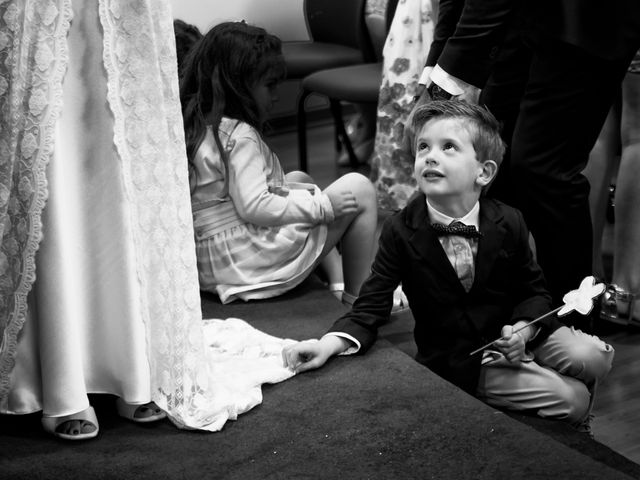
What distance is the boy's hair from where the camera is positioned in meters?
2.14

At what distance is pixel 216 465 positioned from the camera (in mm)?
1818

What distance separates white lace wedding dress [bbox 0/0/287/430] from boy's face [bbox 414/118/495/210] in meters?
0.51

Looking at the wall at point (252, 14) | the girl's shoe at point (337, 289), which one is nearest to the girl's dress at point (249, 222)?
the girl's shoe at point (337, 289)

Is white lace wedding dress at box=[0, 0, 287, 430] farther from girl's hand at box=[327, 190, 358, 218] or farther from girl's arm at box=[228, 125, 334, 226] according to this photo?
girl's hand at box=[327, 190, 358, 218]

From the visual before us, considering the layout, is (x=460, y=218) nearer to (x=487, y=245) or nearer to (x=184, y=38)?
(x=487, y=245)

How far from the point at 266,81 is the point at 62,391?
1.29 m

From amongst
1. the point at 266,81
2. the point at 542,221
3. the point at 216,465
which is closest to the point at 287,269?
the point at 266,81

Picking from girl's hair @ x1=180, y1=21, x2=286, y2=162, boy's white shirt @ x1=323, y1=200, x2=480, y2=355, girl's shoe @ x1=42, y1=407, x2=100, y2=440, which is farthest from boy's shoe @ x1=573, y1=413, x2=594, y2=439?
girl's hair @ x1=180, y1=21, x2=286, y2=162

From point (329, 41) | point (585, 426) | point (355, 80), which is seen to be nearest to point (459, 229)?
point (585, 426)

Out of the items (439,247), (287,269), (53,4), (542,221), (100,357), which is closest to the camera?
(53,4)

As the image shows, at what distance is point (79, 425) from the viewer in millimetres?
1878

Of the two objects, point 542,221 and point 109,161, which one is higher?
point 109,161

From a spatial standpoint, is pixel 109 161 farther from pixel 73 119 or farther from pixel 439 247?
pixel 439 247

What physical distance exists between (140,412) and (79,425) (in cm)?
13
